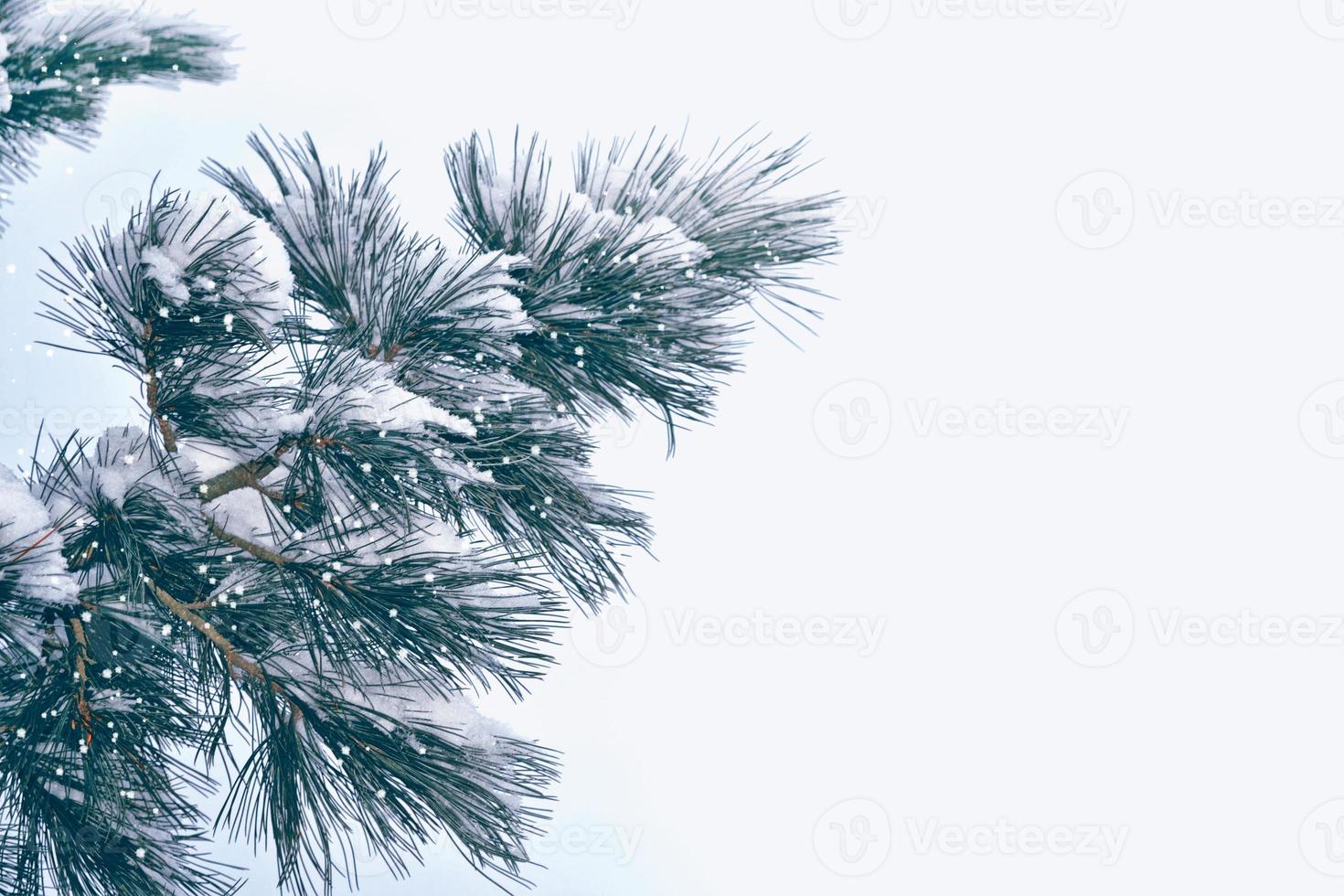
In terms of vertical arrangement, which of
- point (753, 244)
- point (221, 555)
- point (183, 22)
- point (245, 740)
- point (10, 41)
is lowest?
point (245, 740)

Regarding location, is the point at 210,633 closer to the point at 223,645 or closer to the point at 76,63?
the point at 223,645

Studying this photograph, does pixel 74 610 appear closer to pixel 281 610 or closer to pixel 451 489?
pixel 281 610

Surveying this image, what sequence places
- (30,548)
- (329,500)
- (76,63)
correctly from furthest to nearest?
1. (76,63)
2. (329,500)
3. (30,548)

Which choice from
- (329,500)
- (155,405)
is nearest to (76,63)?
(155,405)

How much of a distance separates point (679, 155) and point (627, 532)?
1.10 ft

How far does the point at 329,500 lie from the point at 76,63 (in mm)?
914

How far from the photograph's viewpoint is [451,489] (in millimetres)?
750

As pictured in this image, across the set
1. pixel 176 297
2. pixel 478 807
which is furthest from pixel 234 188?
pixel 478 807

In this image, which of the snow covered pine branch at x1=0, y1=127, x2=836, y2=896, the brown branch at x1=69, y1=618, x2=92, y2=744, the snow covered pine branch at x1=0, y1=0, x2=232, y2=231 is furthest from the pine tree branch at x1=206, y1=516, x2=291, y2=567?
the snow covered pine branch at x1=0, y1=0, x2=232, y2=231

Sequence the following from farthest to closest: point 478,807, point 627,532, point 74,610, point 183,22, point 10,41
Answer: point 183,22 < point 10,41 < point 627,532 < point 478,807 < point 74,610

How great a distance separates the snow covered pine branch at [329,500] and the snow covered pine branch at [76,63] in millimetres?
624

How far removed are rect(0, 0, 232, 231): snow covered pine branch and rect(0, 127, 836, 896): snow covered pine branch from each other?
624 millimetres

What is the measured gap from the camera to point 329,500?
73 cm

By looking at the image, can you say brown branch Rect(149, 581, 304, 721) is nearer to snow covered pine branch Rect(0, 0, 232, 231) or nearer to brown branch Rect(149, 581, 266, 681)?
brown branch Rect(149, 581, 266, 681)
